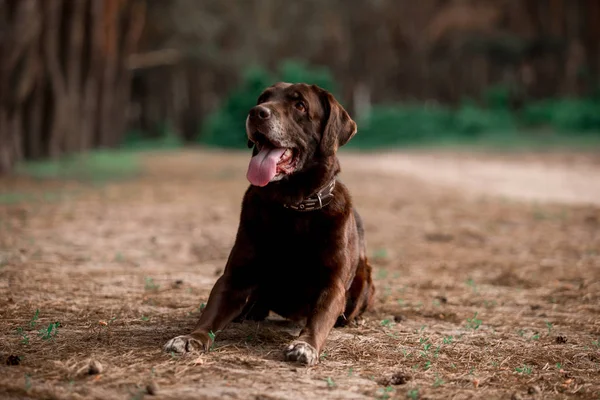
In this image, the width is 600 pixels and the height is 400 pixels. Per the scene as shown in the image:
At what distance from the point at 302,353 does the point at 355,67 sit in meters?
43.6

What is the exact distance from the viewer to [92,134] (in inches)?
1126

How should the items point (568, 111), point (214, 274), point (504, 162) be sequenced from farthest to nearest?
point (568, 111)
point (504, 162)
point (214, 274)

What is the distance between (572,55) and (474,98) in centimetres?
589

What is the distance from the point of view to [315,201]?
4598 millimetres

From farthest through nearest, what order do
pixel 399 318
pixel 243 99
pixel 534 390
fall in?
pixel 243 99
pixel 399 318
pixel 534 390

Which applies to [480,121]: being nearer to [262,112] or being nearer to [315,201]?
[315,201]

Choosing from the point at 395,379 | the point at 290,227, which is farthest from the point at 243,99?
the point at 395,379

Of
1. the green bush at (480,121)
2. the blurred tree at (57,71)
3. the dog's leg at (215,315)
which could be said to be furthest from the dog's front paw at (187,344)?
the green bush at (480,121)

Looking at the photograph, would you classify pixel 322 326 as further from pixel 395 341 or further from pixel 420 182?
pixel 420 182

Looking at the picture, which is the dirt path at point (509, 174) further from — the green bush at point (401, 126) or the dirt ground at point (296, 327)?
the green bush at point (401, 126)

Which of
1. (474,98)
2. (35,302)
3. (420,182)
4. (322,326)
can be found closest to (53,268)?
(35,302)

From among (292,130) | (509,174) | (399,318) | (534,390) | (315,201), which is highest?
(292,130)

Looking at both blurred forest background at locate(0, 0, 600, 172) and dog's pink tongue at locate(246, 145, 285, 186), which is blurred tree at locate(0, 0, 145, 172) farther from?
dog's pink tongue at locate(246, 145, 285, 186)

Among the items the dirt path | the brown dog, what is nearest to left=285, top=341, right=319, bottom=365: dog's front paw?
the brown dog
